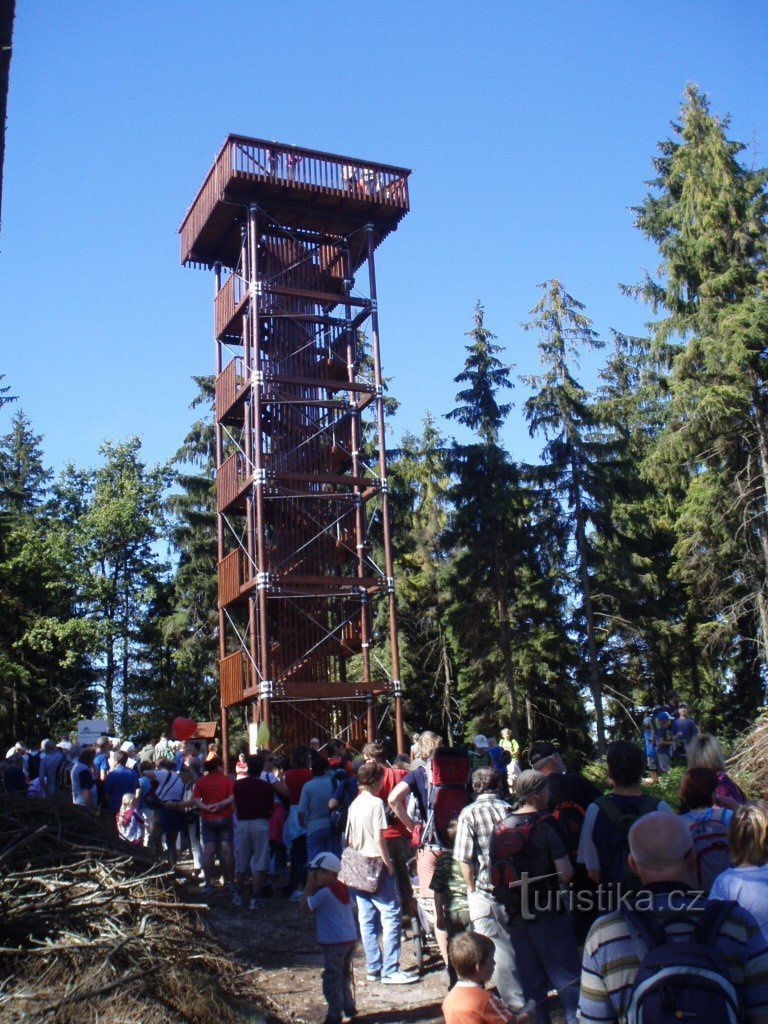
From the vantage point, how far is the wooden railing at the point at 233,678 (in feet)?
70.5

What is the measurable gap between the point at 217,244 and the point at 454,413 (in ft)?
28.4

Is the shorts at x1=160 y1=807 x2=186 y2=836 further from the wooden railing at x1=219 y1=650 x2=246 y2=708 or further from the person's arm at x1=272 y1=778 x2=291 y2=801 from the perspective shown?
the wooden railing at x1=219 y1=650 x2=246 y2=708

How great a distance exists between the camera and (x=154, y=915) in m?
6.98

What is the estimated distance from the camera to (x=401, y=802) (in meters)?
7.90

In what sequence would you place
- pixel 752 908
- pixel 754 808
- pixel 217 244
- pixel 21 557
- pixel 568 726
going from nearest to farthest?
pixel 752 908, pixel 754 808, pixel 217 244, pixel 568 726, pixel 21 557

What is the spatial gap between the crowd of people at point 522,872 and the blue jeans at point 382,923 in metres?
0.01

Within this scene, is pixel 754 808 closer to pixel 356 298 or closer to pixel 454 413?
pixel 356 298

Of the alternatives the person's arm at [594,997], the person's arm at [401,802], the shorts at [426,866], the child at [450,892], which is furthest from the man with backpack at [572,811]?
the person's arm at [594,997]

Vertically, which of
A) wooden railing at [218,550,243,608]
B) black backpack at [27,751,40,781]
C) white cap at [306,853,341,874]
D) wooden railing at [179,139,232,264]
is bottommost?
white cap at [306,853,341,874]

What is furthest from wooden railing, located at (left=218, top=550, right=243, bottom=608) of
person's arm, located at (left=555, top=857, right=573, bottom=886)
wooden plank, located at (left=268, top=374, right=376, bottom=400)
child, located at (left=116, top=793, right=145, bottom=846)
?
person's arm, located at (left=555, top=857, right=573, bottom=886)

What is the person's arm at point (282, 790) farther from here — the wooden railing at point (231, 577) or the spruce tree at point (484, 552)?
the spruce tree at point (484, 552)

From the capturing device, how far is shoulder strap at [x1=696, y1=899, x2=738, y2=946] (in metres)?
3.17

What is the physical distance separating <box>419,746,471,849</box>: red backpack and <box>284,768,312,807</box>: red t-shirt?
14.2 feet

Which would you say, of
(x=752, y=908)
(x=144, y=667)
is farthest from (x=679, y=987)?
(x=144, y=667)
